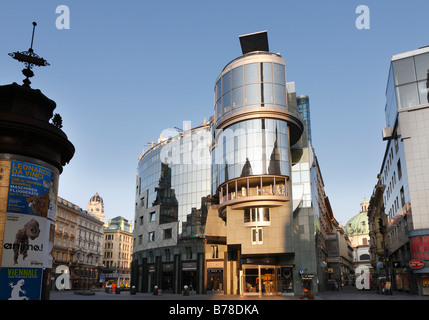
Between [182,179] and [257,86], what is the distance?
2533 centimetres

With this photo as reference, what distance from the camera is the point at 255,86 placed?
163 feet

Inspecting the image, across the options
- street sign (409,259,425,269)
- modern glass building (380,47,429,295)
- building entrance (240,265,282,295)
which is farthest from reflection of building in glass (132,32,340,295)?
modern glass building (380,47,429,295)

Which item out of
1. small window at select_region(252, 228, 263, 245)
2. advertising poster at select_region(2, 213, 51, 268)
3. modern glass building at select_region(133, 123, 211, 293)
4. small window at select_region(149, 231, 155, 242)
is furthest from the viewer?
small window at select_region(149, 231, 155, 242)

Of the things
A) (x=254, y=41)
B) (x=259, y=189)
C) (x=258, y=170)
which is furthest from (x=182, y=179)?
(x=254, y=41)

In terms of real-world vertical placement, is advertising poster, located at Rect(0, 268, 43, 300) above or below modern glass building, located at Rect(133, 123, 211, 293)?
below

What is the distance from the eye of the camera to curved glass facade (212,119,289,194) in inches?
1868

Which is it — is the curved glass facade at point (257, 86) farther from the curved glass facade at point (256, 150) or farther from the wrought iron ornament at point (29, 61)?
the wrought iron ornament at point (29, 61)

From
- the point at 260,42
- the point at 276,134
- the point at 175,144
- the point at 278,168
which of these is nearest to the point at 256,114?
the point at 276,134

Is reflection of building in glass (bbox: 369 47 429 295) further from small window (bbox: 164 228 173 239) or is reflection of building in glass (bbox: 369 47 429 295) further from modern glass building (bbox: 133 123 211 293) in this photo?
small window (bbox: 164 228 173 239)

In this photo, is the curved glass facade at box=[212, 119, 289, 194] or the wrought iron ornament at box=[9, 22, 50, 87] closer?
the wrought iron ornament at box=[9, 22, 50, 87]

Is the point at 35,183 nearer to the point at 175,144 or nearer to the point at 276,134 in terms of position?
the point at 276,134

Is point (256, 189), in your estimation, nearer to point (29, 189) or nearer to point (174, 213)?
point (174, 213)

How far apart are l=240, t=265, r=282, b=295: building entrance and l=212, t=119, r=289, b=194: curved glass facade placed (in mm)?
11645
